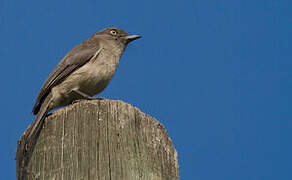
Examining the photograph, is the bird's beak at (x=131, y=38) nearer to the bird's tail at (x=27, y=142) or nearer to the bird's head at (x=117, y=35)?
the bird's head at (x=117, y=35)

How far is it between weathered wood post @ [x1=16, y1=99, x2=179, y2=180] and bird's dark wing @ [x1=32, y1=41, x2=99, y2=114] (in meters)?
2.67

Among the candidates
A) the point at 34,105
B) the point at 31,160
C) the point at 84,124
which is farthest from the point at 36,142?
the point at 34,105

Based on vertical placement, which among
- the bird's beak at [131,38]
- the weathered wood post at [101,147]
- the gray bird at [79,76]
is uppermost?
the bird's beak at [131,38]

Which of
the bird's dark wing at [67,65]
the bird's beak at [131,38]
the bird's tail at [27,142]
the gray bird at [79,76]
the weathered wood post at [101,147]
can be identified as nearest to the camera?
the weathered wood post at [101,147]

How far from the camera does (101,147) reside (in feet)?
12.8

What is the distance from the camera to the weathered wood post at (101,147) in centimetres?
376

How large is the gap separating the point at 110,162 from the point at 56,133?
2.34 ft

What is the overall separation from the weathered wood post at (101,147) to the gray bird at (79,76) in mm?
2375

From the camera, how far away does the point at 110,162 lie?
12.5 feet

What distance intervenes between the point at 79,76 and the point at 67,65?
370mm

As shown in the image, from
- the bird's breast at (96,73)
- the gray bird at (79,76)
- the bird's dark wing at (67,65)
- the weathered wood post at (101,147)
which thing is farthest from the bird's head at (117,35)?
the weathered wood post at (101,147)

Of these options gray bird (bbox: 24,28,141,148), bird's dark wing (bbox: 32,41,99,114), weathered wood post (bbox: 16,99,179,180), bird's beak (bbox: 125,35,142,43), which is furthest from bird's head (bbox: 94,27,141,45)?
weathered wood post (bbox: 16,99,179,180)

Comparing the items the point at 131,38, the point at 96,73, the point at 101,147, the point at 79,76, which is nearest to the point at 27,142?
the point at 101,147

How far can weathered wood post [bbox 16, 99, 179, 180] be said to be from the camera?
12.3 feet
